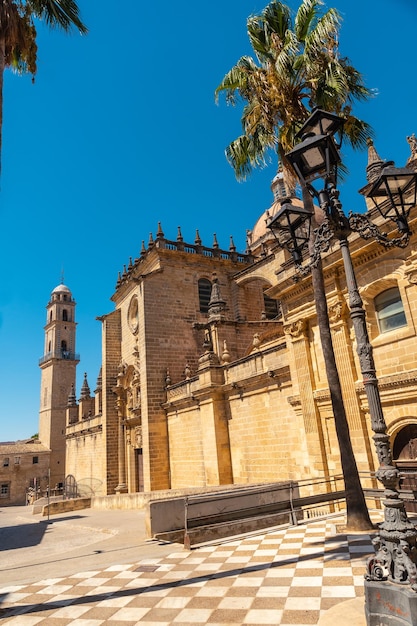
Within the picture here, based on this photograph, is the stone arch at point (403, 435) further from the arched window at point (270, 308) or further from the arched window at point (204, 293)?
the arched window at point (270, 308)

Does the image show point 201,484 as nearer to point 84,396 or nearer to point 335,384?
point 335,384

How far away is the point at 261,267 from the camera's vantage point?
76.7 feet

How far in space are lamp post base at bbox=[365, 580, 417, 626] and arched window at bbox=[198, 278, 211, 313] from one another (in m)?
22.1

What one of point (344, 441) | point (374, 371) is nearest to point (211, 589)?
point (374, 371)

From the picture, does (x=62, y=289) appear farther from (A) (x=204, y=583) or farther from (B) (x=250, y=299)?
(A) (x=204, y=583)

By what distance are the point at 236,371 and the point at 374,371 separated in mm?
12325

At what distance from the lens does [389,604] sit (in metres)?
3.52

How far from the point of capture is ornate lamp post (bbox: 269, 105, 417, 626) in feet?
11.6

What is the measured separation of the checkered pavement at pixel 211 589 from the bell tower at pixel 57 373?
46.1 m

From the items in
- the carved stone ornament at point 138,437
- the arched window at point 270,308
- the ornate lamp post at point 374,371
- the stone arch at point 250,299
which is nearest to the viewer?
the ornate lamp post at point 374,371

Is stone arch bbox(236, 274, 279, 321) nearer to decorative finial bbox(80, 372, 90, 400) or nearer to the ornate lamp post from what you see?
the ornate lamp post

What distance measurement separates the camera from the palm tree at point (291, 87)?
359 inches

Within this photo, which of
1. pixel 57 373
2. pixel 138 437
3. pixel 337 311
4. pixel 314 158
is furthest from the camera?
pixel 57 373

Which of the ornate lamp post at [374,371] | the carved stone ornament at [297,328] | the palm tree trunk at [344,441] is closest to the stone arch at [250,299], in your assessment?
the carved stone ornament at [297,328]
